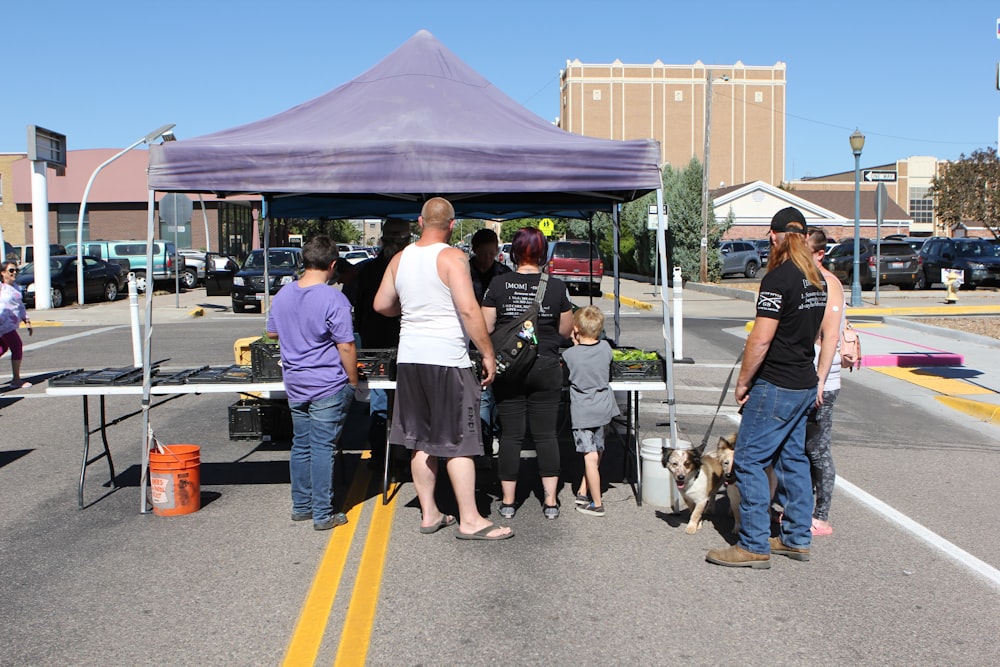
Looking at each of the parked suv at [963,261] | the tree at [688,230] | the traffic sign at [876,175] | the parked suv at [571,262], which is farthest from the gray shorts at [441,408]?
the tree at [688,230]

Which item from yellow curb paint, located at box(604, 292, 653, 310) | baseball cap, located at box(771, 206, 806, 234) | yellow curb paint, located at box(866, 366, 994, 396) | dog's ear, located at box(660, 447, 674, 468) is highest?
baseball cap, located at box(771, 206, 806, 234)

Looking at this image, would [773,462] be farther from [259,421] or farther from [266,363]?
[259,421]

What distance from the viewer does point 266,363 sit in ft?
21.6

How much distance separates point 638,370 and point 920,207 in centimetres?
10902

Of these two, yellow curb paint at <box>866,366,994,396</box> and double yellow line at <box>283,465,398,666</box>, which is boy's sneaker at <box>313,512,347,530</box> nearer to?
double yellow line at <box>283,465,398,666</box>

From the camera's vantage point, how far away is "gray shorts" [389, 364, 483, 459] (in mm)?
5625

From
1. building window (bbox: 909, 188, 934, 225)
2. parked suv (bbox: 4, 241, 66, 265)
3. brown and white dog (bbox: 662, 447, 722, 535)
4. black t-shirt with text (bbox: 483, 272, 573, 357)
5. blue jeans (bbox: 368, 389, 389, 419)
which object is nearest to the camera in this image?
brown and white dog (bbox: 662, 447, 722, 535)

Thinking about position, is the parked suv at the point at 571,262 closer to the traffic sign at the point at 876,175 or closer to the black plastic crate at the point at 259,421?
the traffic sign at the point at 876,175

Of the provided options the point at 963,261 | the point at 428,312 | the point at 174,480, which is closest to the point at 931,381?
the point at 428,312

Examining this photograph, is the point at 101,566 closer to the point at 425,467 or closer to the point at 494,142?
the point at 425,467

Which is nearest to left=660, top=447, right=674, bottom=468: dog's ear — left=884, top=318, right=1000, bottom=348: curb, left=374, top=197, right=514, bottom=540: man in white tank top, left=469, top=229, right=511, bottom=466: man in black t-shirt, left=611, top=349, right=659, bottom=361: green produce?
left=611, top=349, right=659, bottom=361: green produce

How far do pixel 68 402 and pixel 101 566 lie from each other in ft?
21.7

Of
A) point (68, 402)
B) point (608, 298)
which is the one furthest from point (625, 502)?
point (608, 298)

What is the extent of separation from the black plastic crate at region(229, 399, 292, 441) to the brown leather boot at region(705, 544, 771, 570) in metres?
4.54
